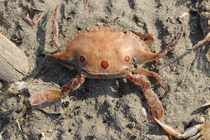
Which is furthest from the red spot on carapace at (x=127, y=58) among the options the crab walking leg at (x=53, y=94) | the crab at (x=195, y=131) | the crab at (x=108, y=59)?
the crab at (x=195, y=131)

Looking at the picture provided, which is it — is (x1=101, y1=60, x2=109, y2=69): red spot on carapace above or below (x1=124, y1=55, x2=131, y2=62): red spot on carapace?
below

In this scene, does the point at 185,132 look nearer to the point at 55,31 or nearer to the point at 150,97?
the point at 150,97

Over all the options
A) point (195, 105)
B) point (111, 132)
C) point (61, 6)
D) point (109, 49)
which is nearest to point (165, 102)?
point (195, 105)

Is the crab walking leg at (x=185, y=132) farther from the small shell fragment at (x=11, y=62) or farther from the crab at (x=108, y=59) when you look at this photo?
the small shell fragment at (x=11, y=62)

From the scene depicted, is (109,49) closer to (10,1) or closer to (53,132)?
(53,132)

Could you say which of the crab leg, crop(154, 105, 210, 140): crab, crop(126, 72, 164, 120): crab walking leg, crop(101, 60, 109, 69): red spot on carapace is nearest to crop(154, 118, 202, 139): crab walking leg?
crop(154, 105, 210, 140): crab

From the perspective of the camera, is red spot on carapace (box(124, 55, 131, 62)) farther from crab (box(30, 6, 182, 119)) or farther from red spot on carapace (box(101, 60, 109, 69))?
red spot on carapace (box(101, 60, 109, 69))
